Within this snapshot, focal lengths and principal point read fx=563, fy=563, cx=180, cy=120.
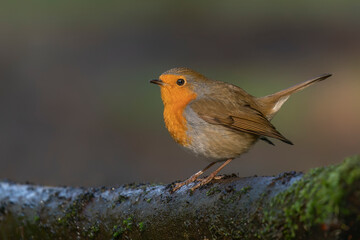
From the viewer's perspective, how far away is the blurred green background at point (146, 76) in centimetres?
965

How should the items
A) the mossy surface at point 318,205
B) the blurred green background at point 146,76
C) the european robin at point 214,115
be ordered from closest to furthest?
the mossy surface at point 318,205 → the european robin at point 214,115 → the blurred green background at point 146,76

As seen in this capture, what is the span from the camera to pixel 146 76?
507 inches

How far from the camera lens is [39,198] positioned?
418 cm

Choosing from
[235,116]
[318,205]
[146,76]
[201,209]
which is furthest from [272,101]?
[146,76]

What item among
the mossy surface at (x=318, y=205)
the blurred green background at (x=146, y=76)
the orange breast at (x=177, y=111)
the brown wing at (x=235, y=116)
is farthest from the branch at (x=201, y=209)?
the blurred green background at (x=146, y=76)

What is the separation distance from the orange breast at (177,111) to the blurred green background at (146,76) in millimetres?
4262

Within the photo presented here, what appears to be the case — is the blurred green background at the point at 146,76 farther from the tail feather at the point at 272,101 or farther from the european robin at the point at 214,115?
the european robin at the point at 214,115

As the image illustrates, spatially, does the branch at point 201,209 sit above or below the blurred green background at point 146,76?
below

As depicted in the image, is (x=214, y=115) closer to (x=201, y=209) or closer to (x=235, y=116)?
(x=235, y=116)

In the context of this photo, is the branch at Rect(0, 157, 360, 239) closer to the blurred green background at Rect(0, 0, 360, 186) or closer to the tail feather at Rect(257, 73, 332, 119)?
the tail feather at Rect(257, 73, 332, 119)

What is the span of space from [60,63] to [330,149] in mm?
7246

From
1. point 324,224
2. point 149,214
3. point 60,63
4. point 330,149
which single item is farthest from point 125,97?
point 324,224

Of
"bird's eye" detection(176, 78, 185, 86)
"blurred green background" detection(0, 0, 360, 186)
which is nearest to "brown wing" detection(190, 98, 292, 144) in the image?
"bird's eye" detection(176, 78, 185, 86)

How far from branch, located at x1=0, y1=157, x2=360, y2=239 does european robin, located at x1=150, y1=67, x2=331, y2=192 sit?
69 centimetres
